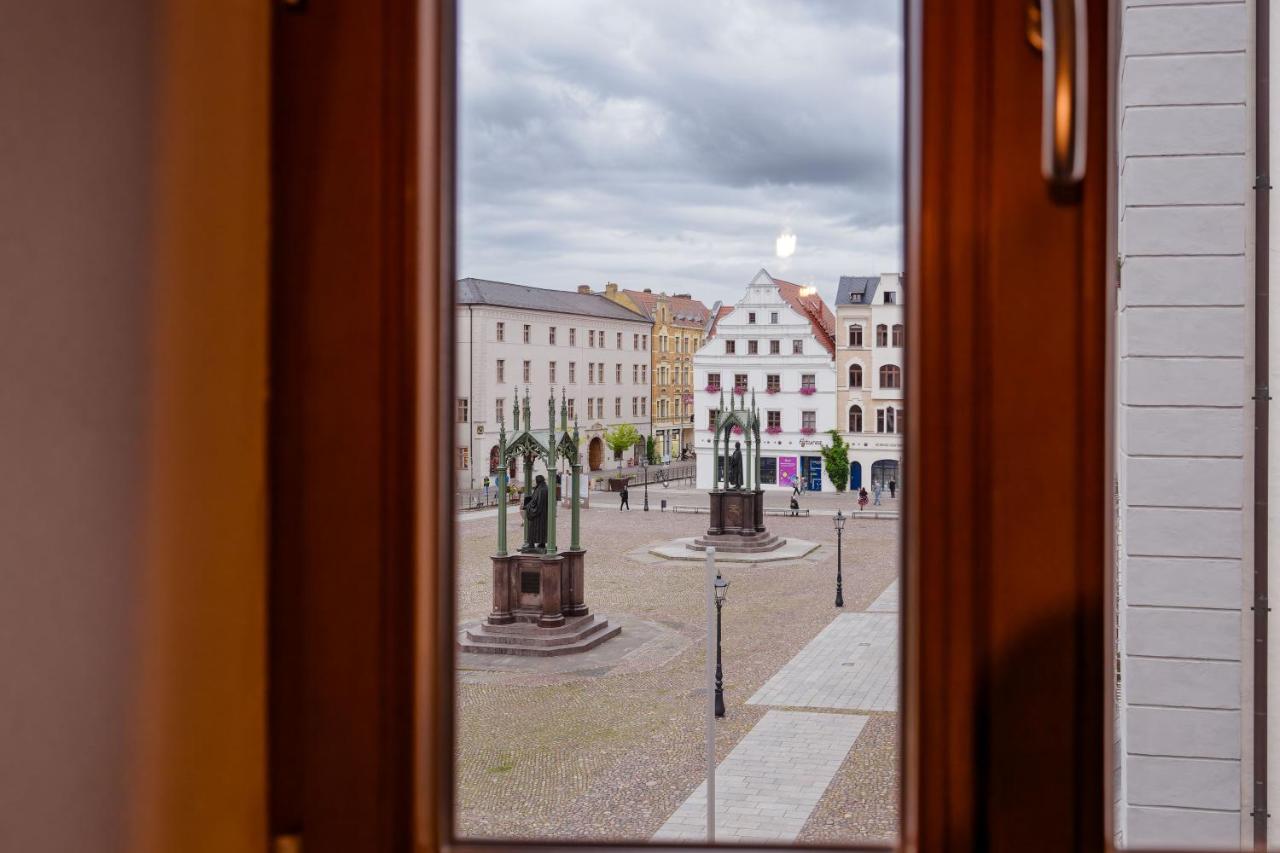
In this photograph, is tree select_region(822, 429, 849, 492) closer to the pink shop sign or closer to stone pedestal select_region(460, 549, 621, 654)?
the pink shop sign

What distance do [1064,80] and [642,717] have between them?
16.5ft

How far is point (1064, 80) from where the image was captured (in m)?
0.42

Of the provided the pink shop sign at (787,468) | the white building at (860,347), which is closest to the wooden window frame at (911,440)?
the white building at (860,347)

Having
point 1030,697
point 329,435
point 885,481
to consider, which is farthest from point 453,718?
point 885,481

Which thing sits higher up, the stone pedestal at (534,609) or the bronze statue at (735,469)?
the bronze statue at (735,469)

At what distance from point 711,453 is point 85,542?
930 centimetres

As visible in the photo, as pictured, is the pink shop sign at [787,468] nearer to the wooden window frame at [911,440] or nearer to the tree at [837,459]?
the tree at [837,459]

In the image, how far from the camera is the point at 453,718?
1.77ft

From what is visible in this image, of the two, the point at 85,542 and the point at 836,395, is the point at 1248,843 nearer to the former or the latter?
the point at 85,542

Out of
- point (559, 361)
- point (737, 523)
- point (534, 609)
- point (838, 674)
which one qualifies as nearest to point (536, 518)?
point (534, 609)

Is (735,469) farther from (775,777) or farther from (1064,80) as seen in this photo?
(1064,80)

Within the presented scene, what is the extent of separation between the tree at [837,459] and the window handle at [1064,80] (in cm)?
846

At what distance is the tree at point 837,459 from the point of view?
8938mm

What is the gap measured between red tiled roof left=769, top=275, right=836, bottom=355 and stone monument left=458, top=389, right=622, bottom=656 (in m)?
2.82
